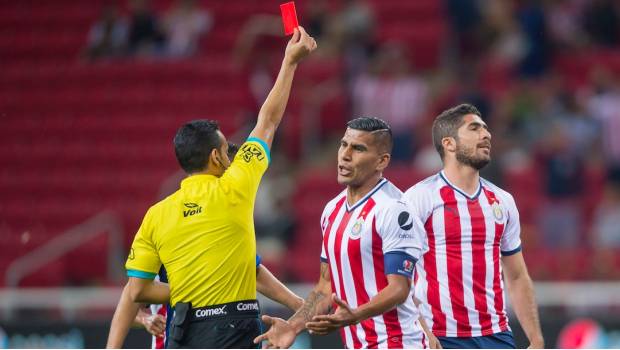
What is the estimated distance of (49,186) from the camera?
53.1 feet

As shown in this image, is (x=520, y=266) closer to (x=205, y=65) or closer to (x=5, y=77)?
(x=205, y=65)

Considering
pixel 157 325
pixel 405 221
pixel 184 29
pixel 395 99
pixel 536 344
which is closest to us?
pixel 405 221

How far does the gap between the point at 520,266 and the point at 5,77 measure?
12203 mm

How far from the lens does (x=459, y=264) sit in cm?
705

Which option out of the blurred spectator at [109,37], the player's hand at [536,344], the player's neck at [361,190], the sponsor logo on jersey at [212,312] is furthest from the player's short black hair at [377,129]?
the blurred spectator at [109,37]

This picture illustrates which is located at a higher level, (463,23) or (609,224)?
(463,23)

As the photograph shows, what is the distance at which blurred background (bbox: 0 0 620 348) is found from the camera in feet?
43.9

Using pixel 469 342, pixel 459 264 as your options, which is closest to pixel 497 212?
pixel 459 264

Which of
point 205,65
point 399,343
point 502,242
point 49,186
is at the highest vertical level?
point 205,65

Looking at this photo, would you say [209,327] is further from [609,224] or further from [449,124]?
[609,224]

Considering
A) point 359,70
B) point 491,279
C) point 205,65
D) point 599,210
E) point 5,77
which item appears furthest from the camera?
point 5,77

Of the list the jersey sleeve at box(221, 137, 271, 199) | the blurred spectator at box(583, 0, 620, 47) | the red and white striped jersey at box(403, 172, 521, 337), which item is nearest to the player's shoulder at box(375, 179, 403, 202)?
the red and white striped jersey at box(403, 172, 521, 337)

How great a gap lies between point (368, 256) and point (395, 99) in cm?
821

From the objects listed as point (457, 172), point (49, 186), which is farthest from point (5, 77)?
point (457, 172)
